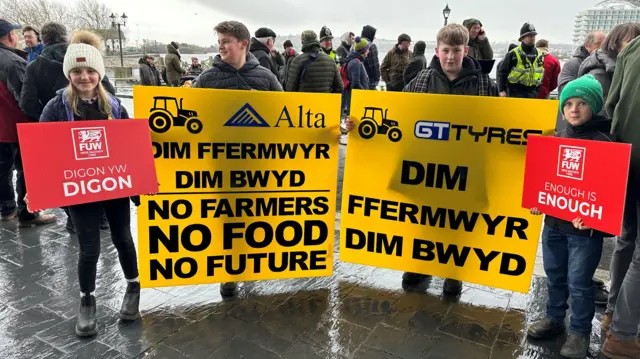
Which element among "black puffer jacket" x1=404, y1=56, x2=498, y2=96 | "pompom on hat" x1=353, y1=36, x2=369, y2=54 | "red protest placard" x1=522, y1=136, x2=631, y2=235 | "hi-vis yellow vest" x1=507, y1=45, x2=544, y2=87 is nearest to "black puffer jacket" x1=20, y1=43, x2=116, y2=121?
"black puffer jacket" x1=404, y1=56, x2=498, y2=96

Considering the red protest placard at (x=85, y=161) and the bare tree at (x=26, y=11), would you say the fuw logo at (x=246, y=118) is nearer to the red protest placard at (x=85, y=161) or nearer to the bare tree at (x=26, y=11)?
the red protest placard at (x=85, y=161)

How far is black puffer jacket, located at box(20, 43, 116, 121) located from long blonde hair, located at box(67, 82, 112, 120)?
1400mm

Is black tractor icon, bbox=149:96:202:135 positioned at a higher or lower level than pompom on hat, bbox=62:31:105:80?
lower

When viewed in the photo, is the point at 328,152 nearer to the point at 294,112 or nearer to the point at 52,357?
the point at 294,112

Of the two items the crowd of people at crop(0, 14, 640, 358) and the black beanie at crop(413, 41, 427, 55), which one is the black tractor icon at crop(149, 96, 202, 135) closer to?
the crowd of people at crop(0, 14, 640, 358)

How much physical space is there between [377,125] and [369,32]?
6.44m

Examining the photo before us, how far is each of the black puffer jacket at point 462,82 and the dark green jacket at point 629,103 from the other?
79cm

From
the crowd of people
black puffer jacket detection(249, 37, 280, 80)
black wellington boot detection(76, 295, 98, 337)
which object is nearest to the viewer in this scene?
the crowd of people

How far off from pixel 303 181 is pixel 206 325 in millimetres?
1185

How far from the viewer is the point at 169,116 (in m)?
2.94

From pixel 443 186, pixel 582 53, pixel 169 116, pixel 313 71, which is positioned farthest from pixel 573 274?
pixel 313 71

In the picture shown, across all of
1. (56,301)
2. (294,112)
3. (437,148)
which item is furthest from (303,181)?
(56,301)

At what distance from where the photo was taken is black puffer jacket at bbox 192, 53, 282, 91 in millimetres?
3254

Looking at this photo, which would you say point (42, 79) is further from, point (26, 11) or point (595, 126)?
point (26, 11)
